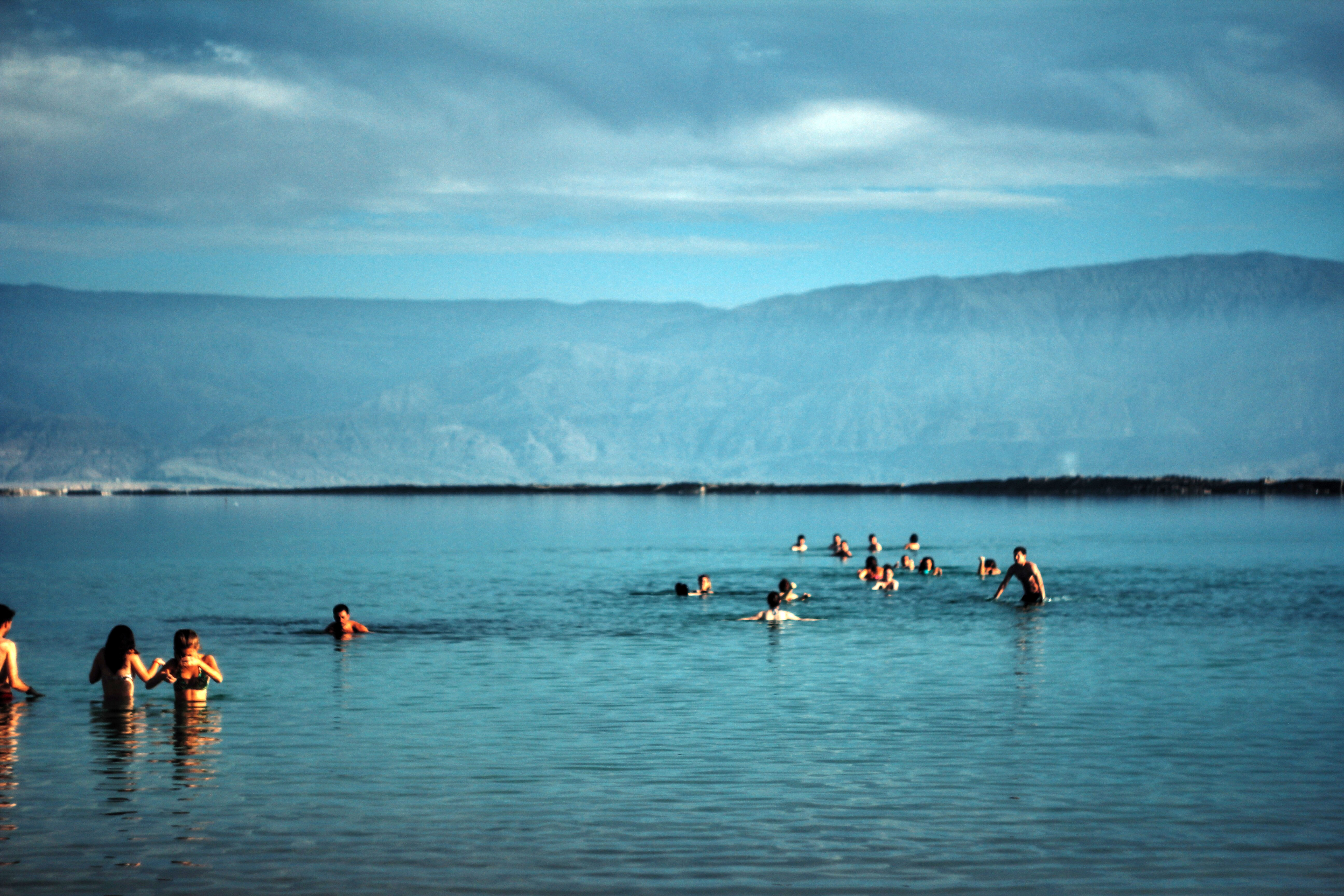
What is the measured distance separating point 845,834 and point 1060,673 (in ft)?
48.5

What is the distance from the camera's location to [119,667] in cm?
2638

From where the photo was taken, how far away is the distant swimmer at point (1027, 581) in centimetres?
4450

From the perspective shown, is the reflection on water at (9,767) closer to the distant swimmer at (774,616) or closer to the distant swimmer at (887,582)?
the distant swimmer at (774,616)

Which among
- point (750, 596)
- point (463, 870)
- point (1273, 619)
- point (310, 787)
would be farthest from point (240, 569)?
point (463, 870)

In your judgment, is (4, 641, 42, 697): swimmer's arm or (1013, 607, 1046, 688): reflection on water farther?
(1013, 607, 1046, 688): reflection on water

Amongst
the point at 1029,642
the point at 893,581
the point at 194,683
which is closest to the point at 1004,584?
the point at 893,581

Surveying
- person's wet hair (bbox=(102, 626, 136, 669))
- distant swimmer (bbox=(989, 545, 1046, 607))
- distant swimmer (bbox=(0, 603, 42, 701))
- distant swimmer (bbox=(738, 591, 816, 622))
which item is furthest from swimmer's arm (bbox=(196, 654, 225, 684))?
distant swimmer (bbox=(989, 545, 1046, 607))

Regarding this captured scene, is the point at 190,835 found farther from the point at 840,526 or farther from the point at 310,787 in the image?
the point at 840,526

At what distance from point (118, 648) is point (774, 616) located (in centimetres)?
1998

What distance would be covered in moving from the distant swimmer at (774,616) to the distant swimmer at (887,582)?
8.78 m

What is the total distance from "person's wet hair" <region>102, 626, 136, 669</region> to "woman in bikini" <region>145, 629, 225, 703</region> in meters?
0.62

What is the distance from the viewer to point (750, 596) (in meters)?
52.1

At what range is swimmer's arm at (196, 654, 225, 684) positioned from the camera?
2620 cm

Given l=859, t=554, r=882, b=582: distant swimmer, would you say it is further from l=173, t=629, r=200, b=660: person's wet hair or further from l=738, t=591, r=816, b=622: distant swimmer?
l=173, t=629, r=200, b=660: person's wet hair
